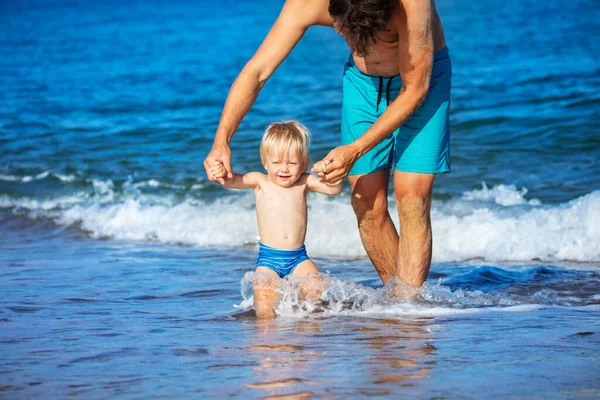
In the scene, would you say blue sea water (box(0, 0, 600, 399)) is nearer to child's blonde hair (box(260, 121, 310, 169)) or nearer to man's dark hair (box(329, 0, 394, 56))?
child's blonde hair (box(260, 121, 310, 169))

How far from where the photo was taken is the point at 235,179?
169 inches

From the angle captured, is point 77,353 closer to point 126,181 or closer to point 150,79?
point 126,181

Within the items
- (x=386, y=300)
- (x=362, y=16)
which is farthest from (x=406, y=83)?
(x=386, y=300)

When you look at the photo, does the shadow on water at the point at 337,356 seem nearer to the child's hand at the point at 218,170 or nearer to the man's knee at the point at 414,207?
the man's knee at the point at 414,207

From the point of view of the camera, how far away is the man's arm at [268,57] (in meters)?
4.02

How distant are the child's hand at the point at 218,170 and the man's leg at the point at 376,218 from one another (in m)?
0.80

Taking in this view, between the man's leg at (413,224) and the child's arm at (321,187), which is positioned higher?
the child's arm at (321,187)

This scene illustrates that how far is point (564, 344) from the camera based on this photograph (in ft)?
11.5

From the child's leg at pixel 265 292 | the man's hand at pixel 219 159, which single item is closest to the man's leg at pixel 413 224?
the child's leg at pixel 265 292

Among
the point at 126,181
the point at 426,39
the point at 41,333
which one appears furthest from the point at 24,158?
the point at 426,39

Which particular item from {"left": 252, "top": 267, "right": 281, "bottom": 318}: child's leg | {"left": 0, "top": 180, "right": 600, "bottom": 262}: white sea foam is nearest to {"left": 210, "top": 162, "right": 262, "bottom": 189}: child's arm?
{"left": 252, "top": 267, "right": 281, "bottom": 318}: child's leg

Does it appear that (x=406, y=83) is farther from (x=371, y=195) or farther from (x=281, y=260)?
(x=281, y=260)

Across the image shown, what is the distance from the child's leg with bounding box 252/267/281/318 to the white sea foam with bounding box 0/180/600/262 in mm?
2093

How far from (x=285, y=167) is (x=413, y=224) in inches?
30.1
